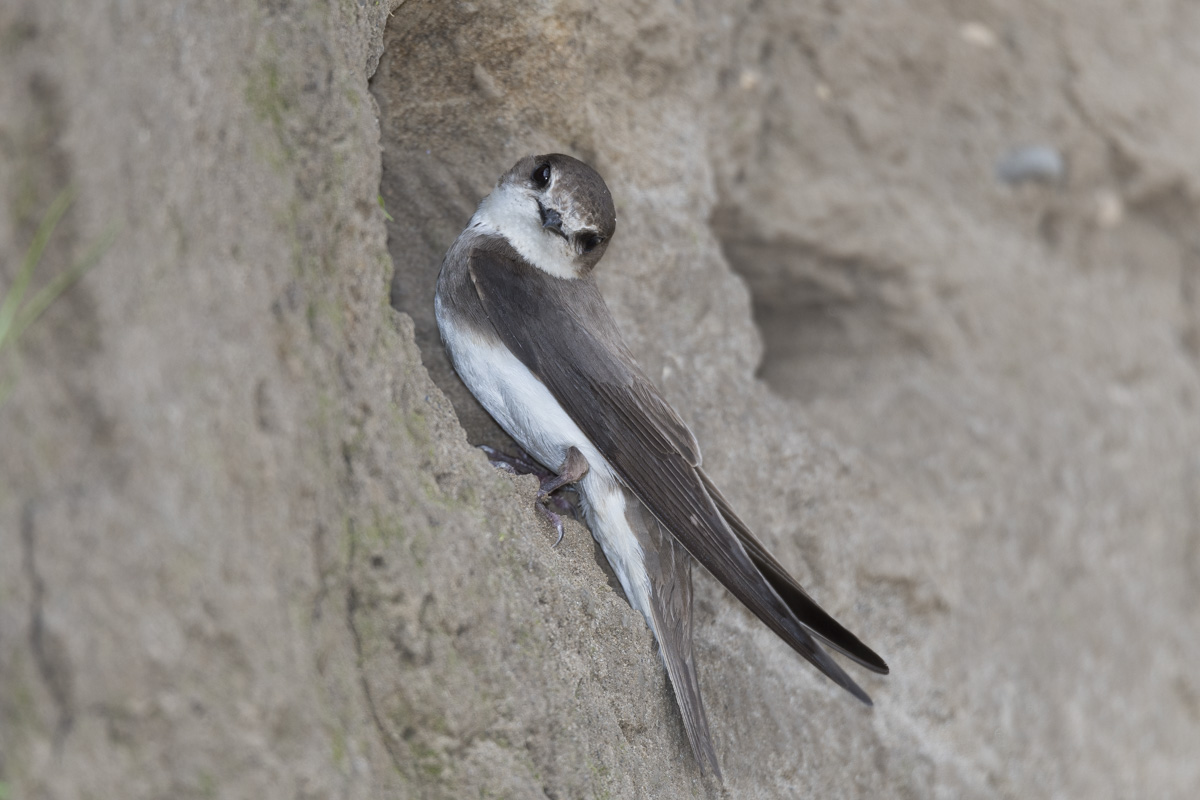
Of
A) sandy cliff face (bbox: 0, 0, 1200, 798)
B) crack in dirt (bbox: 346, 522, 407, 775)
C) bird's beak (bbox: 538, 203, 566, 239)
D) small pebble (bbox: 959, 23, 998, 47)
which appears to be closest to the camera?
sandy cliff face (bbox: 0, 0, 1200, 798)

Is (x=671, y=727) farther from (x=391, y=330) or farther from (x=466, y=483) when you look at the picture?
(x=391, y=330)

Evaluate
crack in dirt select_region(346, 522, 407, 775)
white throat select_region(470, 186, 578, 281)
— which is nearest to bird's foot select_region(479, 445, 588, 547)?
white throat select_region(470, 186, 578, 281)

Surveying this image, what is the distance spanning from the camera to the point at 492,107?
296cm

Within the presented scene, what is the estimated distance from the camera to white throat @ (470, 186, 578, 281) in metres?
2.73

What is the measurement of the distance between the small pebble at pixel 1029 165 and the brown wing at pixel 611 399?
206 cm

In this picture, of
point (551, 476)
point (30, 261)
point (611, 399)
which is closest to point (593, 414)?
point (611, 399)

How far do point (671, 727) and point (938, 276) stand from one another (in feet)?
6.68

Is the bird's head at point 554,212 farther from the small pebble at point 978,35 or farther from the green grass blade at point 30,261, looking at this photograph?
the small pebble at point 978,35

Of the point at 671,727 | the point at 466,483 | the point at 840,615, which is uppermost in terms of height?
the point at 466,483

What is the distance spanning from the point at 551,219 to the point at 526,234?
98mm

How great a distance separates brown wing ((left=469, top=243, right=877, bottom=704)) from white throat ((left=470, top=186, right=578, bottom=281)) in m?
0.05

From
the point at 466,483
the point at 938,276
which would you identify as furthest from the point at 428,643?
the point at 938,276

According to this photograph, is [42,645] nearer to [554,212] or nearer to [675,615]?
[675,615]

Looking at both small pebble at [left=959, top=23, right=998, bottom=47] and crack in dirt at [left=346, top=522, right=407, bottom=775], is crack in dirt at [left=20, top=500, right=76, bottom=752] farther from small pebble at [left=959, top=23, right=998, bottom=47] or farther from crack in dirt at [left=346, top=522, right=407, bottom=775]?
small pebble at [left=959, top=23, right=998, bottom=47]
